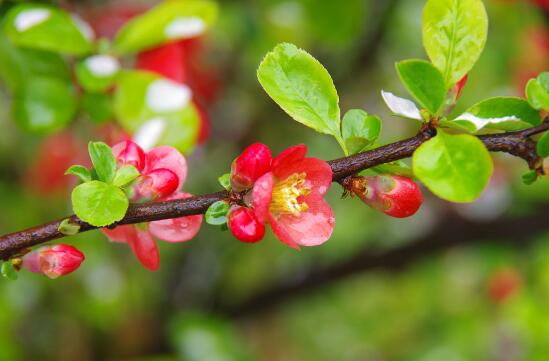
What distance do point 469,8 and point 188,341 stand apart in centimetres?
95

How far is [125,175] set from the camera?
0.45 metres

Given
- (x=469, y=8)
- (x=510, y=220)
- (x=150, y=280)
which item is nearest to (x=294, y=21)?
(x=510, y=220)

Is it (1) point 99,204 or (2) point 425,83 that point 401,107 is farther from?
(1) point 99,204

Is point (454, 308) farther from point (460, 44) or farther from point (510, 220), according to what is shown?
point (460, 44)

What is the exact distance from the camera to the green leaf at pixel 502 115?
0.45 m

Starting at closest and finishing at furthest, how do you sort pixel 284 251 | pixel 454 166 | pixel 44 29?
pixel 454 166
pixel 44 29
pixel 284 251

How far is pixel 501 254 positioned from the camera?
1428 millimetres

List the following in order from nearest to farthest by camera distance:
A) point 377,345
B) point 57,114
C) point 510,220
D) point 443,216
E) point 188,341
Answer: point 57,114 < point 188,341 < point 510,220 < point 443,216 < point 377,345

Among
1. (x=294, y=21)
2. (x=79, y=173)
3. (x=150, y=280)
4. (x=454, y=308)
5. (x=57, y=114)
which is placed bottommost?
(x=79, y=173)

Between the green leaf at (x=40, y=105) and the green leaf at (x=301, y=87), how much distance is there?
1.07 ft

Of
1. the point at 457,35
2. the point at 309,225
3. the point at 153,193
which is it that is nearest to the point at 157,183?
the point at 153,193

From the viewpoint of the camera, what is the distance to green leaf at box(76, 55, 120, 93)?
70 cm

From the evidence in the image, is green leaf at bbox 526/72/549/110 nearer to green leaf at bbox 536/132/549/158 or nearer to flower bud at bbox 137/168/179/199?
green leaf at bbox 536/132/549/158

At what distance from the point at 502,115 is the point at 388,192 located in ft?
0.31
